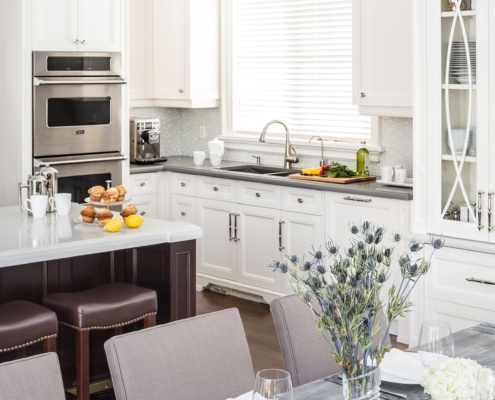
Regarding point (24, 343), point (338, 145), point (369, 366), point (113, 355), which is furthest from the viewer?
point (338, 145)

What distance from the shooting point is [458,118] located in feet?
14.2

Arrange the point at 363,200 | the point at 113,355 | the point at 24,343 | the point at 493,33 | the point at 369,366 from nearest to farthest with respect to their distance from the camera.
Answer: the point at 369,366 < the point at 113,355 < the point at 24,343 < the point at 493,33 < the point at 363,200

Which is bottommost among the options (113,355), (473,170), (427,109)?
(113,355)

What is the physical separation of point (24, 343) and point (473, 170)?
2.26 meters

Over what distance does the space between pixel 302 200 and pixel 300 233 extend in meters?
0.22

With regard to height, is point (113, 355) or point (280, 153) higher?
point (280, 153)

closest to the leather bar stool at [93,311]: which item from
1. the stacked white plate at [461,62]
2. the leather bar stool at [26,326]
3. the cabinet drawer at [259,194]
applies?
the leather bar stool at [26,326]

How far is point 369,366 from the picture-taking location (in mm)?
1926

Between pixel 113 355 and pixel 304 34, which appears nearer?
pixel 113 355

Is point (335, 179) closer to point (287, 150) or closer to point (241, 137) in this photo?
point (287, 150)

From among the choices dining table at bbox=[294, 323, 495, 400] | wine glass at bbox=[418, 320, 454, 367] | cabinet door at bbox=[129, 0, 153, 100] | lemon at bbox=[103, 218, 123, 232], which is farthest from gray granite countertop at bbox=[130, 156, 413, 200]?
wine glass at bbox=[418, 320, 454, 367]

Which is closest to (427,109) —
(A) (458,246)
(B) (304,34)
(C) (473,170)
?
(C) (473,170)

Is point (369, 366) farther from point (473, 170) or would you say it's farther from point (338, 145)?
point (338, 145)

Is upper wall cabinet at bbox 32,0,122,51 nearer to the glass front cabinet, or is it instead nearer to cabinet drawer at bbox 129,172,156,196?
cabinet drawer at bbox 129,172,156,196
